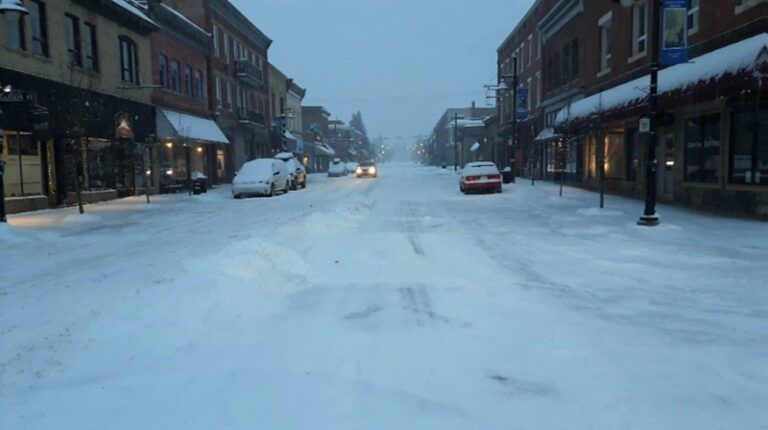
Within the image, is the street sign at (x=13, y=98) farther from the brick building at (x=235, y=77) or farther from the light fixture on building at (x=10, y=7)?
the brick building at (x=235, y=77)

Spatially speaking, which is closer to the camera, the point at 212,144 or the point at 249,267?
the point at 249,267

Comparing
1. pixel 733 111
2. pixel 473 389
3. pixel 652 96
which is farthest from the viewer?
pixel 733 111

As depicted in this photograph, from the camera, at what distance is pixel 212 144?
115 ft

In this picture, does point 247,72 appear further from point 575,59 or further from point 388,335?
point 388,335

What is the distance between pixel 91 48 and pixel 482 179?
54.1ft

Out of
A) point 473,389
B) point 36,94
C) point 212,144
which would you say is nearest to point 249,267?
point 473,389

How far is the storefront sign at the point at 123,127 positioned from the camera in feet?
75.5

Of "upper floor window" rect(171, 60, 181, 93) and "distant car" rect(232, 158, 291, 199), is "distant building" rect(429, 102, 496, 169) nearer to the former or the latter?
"upper floor window" rect(171, 60, 181, 93)

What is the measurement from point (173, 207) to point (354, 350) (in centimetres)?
1694

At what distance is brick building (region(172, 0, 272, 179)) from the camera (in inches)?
1367

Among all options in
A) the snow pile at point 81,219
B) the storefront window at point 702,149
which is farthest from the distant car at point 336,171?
the storefront window at point 702,149

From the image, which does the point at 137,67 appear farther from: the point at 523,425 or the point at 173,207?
the point at 523,425

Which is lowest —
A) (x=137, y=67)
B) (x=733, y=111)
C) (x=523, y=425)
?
(x=523, y=425)

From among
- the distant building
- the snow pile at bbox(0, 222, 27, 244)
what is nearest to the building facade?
the snow pile at bbox(0, 222, 27, 244)
